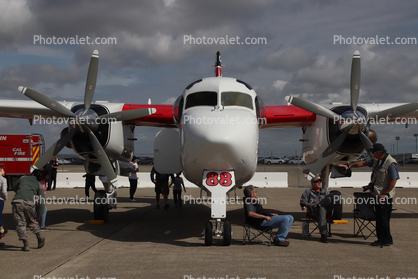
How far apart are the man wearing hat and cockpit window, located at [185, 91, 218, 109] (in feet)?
11.2

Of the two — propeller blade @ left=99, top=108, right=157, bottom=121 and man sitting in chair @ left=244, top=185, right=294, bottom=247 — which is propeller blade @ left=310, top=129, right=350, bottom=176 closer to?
man sitting in chair @ left=244, top=185, right=294, bottom=247

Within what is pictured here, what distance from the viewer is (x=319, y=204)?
761cm

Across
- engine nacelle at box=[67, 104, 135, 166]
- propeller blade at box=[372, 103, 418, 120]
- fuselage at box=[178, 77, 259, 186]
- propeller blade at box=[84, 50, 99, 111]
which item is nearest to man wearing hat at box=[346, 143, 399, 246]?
→ fuselage at box=[178, 77, 259, 186]

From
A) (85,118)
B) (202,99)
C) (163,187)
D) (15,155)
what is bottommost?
(163,187)

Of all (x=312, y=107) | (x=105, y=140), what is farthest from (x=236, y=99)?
(x=105, y=140)

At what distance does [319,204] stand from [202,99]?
3.33 metres

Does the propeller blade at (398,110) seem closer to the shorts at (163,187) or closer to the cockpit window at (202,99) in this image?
the cockpit window at (202,99)

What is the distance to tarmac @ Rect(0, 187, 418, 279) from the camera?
5258 millimetres

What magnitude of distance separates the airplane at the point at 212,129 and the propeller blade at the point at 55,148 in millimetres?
23

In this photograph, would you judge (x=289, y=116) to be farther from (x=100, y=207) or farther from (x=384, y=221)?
(x=100, y=207)

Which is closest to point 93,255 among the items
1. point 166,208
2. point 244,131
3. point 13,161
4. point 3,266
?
point 3,266

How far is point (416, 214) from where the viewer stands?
36.3 feet

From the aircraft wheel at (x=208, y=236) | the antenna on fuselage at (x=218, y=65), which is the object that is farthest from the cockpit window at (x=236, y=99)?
the antenna on fuselage at (x=218, y=65)

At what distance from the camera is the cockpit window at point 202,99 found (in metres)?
7.68
